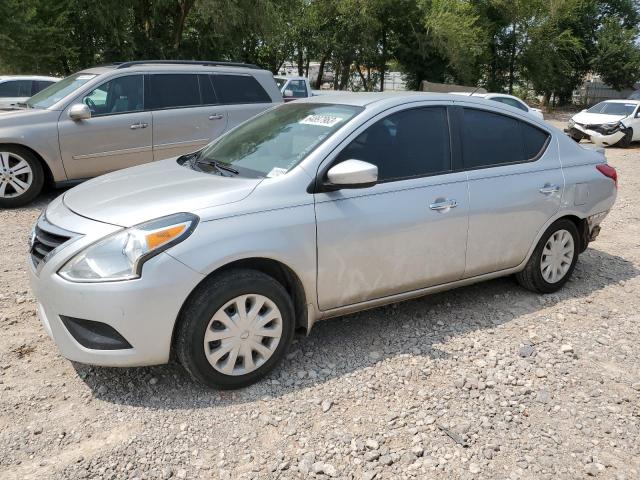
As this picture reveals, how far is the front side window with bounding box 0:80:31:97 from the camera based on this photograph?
1131 centimetres

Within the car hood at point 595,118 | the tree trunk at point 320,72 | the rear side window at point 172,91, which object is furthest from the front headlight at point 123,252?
the tree trunk at point 320,72

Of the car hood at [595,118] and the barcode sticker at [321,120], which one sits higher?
the barcode sticker at [321,120]

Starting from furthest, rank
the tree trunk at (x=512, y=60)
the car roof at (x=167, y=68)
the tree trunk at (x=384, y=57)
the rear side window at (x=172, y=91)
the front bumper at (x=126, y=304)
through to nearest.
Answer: the tree trunk at (x=512, y=60), the tree trunk at (x=384, y=57), the rear side window at (x=172, y=91), the car roof at (x=167, y=68), the front bumper at (x=126, y=304)

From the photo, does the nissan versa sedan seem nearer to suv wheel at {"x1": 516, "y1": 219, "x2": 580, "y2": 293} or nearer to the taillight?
suv wheel at {"x1": 516, "y1": 219, "x2": 580, "y2": 293}

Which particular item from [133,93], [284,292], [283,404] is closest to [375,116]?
[284,292]

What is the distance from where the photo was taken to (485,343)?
13.0ft

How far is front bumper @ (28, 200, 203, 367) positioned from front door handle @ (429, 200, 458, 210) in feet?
5.38

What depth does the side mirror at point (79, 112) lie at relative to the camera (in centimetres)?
703

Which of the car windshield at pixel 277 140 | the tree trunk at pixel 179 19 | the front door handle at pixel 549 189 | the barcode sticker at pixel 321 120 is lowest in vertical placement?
the front door handle at pixel 549 189

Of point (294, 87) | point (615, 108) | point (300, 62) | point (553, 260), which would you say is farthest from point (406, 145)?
point (300, 62)

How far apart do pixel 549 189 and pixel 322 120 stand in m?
1.89

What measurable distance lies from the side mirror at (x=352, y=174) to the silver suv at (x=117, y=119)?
15.8 ft

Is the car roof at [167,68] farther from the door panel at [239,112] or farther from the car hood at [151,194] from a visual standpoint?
the car hood at [151,194]

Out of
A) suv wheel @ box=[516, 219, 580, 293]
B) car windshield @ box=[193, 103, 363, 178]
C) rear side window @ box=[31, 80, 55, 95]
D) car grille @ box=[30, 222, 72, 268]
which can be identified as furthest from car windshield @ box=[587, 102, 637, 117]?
car grille @ box=[30, 222, 72, 268]
